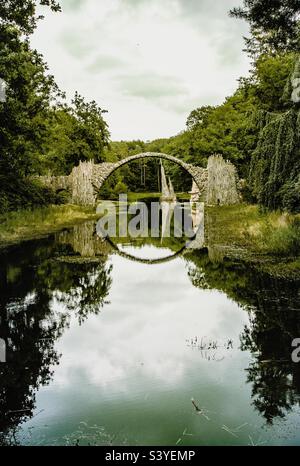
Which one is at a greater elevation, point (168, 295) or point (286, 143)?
point (286, 143)

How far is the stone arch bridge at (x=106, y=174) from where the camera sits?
30584 millimetres

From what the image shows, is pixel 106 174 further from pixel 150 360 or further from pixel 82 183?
pixel 150 360

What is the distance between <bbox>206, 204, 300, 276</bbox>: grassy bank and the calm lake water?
86cm

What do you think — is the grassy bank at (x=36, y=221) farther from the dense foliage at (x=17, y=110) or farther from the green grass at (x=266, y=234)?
the green grass at (x=266, y=234)

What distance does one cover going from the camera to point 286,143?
10.5 meters

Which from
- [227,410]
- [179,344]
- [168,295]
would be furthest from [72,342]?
[168,295]

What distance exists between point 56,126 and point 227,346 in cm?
3058

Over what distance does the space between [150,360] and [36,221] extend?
57.4 ft

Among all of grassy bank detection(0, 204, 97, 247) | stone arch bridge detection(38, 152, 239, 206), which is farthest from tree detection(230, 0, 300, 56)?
stone arch bridge detection(38, 152, 239, 206)

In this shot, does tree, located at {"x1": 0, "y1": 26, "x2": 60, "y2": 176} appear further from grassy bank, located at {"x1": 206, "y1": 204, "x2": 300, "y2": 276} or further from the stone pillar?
the stone pillar

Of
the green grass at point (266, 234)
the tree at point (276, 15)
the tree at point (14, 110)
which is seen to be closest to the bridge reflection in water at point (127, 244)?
the green grass at point (266, 234)

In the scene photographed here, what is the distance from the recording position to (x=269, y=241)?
39.0 ft

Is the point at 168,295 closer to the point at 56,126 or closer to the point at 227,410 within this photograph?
the point at 227,410

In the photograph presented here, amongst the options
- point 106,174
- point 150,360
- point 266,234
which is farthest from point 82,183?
point 150,360
